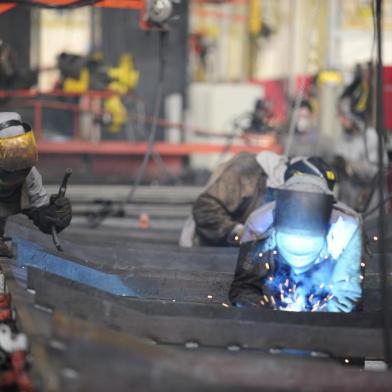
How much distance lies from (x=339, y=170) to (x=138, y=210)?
2.13 meters

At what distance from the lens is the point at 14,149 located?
20.3 ft

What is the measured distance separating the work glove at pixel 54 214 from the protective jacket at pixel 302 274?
1.09 metres

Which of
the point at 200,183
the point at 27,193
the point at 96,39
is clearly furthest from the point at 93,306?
the point at 96,39

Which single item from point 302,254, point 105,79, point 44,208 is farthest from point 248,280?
point 105,79

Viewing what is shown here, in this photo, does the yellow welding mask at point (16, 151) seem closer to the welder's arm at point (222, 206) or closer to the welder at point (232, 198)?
the welder at point (232, 198)

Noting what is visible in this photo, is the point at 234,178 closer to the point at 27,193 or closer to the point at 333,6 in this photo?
the point at 27,193

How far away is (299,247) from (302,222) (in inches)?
4.9

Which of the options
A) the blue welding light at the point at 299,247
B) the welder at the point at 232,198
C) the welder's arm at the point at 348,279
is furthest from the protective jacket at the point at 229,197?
the blue welding light at the point at 299,247

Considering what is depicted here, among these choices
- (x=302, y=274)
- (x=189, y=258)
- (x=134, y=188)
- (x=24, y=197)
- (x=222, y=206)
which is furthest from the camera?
(x=134, y=188)

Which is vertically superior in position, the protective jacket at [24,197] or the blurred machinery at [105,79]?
the blurred machinery at [105,79]

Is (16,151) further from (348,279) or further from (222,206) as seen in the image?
(222,206)

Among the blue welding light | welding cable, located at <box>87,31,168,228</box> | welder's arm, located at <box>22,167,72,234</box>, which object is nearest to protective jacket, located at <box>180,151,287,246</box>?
welding cable, located at <box>87,31,168,228</box>

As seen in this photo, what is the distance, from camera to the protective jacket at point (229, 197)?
8141mm

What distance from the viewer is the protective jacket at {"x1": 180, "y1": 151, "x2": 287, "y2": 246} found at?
26.7ft
